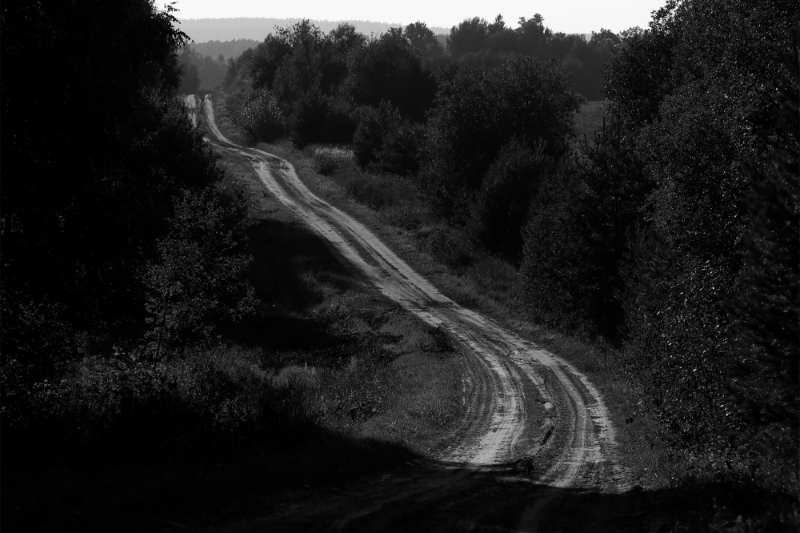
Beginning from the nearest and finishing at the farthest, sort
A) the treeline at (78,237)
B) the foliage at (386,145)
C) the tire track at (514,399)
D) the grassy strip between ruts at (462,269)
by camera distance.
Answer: the treeline at (78,237) → the tire track at (514,399) → the grassy strip between ruts at (462,269) → the foliage at (386,145)

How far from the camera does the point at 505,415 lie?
829 inches

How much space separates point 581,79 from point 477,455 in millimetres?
124209

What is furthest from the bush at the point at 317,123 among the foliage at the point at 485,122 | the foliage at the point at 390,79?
the foliage at the point at 485,122

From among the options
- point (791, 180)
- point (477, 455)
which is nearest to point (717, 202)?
point (791, 180)

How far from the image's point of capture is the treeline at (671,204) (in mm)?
13016

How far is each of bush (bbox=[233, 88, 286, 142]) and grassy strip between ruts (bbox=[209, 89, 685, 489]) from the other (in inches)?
146

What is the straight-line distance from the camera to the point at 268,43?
342ft

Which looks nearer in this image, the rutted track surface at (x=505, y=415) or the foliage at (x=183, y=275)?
the rutted track surface at (x=505, y=415)

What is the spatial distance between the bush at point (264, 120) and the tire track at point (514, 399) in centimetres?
4092

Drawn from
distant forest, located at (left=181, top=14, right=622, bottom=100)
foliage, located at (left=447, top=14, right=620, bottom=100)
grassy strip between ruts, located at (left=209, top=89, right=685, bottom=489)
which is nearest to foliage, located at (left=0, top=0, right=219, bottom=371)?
grassy strip between ruts, located at (left=209, top=89, right=685, bottom=489)

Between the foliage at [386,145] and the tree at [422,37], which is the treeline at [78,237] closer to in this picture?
the foliage at [386,145]

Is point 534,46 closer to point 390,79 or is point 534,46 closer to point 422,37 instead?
point 422,37

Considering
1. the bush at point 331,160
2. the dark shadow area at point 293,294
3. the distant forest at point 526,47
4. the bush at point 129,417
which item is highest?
the distant forest at point 526,47

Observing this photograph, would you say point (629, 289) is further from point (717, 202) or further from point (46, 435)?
point (46, 435)
